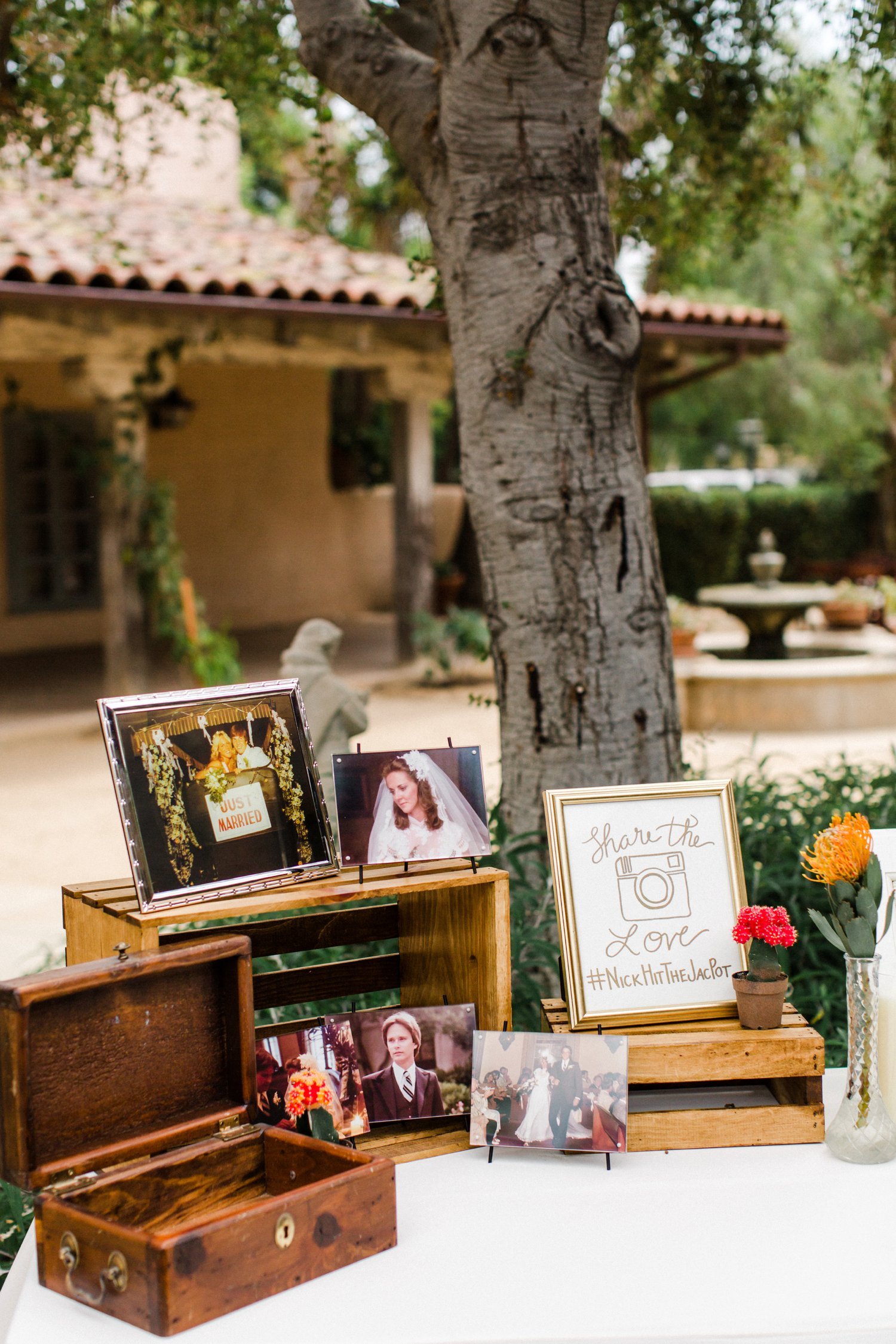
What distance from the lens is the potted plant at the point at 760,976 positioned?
1831 millimetres

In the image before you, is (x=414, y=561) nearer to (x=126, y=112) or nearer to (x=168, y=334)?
(x=168, y=334)

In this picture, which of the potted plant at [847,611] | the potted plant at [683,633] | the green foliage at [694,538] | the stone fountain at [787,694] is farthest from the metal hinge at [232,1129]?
the green foliage at [694,538]

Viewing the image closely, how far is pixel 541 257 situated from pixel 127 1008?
194cm

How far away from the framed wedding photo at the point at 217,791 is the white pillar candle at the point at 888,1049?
0.80 metres

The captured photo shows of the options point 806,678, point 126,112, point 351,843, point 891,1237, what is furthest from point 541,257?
point 126,112

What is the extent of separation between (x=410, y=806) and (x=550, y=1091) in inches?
17.6

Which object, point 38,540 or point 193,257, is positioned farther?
point 38,540

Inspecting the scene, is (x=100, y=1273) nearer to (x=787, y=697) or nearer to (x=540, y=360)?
(x=540, y=360)

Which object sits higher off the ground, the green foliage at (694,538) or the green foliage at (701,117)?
the green foliage at (701,117)

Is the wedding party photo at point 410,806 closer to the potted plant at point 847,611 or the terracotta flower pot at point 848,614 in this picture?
the potted plant at point 847,611

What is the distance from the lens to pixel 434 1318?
54.4 inches

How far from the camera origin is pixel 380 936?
2.23 m

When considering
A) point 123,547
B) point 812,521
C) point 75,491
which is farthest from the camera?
point 812,521

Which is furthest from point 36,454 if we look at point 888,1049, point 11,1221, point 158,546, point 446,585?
point 888,1049
